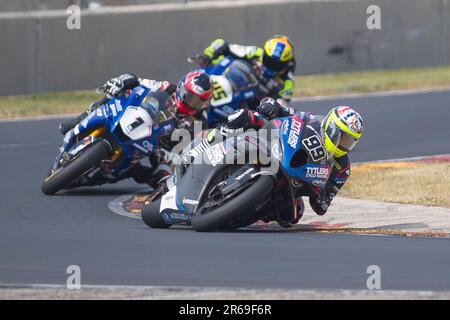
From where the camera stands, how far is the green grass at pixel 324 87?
66.4ft

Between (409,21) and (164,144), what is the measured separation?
35.9 feet

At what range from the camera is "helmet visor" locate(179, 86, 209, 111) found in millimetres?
13438

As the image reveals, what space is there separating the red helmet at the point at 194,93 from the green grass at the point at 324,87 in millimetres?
6686

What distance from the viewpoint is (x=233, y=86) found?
16391 millimetres

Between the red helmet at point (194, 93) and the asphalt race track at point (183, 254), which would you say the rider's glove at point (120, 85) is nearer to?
the red helmet at point (194, 93)

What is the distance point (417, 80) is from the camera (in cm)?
2345

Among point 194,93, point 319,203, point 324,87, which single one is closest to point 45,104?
point 324,87

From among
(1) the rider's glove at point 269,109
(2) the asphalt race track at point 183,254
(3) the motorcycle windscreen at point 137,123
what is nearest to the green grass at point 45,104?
(2) the asphalt race track at point 183,254

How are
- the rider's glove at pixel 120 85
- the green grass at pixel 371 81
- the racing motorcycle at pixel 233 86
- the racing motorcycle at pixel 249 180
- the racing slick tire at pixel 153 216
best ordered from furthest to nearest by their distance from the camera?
the green grass at pixel 371 81
the racing motorcycle at pixel 233 86
the rider's glove at pixel 120 85
the racing slick tire at pixel 153 216
the racing motorcycle at pixel 249 180

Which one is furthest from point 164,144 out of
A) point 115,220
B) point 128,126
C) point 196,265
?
point 196,265

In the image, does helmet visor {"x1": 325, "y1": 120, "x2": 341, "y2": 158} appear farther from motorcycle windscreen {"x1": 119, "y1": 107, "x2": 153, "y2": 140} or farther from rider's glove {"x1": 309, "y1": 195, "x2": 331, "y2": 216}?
motorcycle windscreen {"x1": 119, "y1": 107, "x2": 153, "y2": 140}

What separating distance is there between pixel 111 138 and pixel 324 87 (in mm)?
9382

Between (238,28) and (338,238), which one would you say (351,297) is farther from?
(238,28)

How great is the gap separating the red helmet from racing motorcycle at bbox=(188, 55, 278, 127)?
8.38ft
